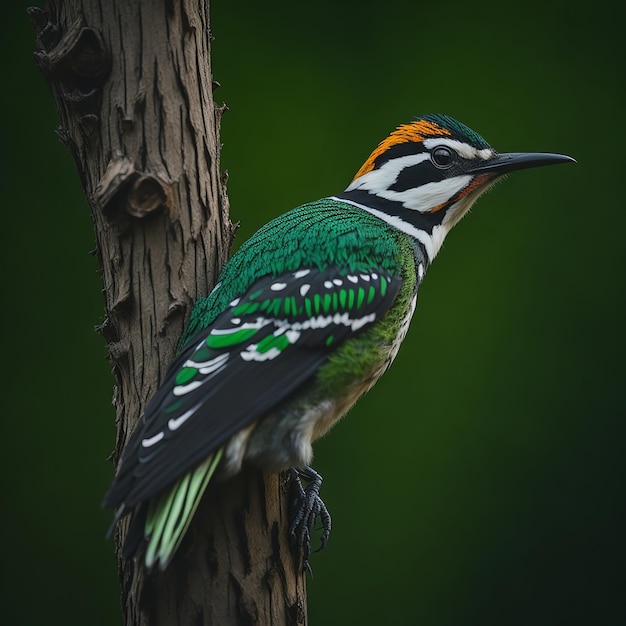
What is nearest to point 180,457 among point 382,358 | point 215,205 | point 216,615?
point 216,615

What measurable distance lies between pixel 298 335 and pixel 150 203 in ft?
1.83

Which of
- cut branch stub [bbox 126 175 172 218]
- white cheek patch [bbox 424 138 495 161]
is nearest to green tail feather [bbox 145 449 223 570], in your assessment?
cut branch stub [bbox 126 175 172 218]

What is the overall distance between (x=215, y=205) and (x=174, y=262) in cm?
23

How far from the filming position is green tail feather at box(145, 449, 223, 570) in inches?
74.3

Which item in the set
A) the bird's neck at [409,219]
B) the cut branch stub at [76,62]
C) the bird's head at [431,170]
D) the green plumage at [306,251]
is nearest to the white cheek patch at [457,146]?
the bird's head at [431,170]

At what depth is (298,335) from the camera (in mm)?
2148

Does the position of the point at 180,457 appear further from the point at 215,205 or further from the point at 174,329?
the point at 215,205

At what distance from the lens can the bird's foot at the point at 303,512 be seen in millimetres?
2273

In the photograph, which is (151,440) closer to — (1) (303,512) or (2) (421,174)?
(1) (303,512)

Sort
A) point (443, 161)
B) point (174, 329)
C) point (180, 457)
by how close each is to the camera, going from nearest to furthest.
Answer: point (180, 457) < point (174, 329) < point (443, 161)

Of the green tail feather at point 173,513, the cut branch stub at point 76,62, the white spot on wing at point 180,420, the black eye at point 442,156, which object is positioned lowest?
the green tail feather at point 173,513

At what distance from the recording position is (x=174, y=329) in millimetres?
2277

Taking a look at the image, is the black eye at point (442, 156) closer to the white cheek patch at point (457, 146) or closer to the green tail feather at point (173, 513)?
the white cheek patch at point (457, 146)

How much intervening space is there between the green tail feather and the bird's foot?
391mm
